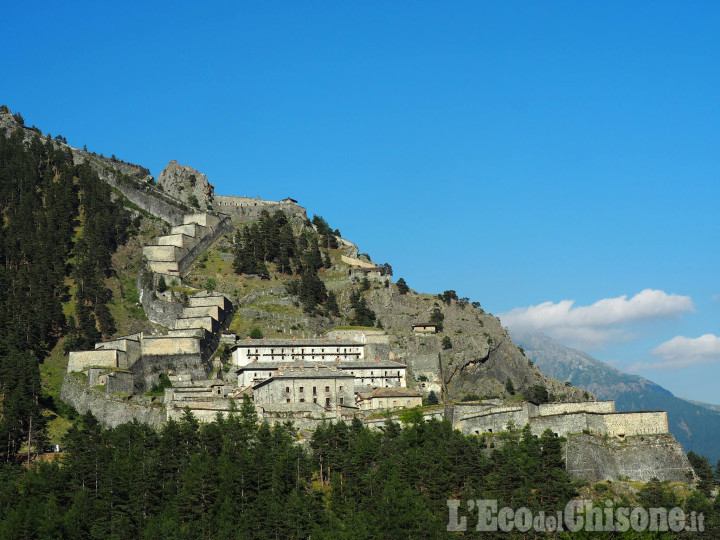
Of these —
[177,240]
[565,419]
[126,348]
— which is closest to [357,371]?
[126,348]

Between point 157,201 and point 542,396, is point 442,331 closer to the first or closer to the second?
point 542,396

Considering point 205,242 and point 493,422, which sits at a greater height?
point 205,242

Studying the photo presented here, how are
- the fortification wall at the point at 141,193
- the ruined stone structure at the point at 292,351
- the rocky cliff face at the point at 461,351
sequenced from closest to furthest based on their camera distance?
the ruined stone structure at the point at 292,351, the rocky cliff face at the point at 461,351, the fortification wall at the point at 141,193

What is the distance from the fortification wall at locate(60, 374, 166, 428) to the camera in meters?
83.1

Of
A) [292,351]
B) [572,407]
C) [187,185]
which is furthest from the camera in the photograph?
[187,185]

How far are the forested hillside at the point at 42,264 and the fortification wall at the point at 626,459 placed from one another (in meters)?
41.4

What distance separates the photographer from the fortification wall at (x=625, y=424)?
6994cm

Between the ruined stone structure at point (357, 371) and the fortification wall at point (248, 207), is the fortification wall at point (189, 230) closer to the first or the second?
the fortification wall at point (248, 207)

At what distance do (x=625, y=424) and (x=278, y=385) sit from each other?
3043 centimetres

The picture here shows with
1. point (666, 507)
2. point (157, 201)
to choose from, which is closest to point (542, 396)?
point (666, 507)

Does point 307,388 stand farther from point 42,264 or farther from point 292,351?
point 42,264

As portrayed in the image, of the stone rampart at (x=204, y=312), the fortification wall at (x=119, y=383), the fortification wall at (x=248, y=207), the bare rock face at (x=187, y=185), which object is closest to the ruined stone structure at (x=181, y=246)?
the fortification wall at (x=248, y=207)

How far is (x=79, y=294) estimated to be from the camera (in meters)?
110

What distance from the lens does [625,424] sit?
7012 centimetres
